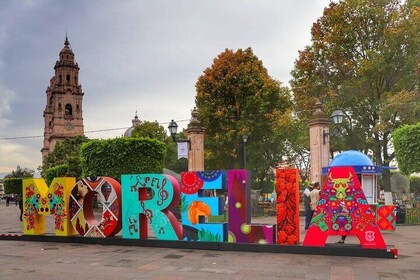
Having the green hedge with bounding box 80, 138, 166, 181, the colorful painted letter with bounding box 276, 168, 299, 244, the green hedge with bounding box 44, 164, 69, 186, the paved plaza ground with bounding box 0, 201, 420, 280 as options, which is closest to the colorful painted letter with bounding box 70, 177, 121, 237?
the paved plaza ground with bounding box 0, 201, 420, 280

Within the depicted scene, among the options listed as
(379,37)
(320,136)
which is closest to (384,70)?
(379,37)

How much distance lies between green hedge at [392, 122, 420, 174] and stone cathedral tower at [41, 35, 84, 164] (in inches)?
2851

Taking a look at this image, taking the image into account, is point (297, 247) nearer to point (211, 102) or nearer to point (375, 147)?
point (375, 147)

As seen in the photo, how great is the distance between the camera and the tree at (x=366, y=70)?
84.9 feet

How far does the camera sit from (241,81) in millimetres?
35312

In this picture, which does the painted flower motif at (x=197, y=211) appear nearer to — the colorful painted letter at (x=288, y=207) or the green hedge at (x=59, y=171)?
the colorful painted letter at (x=288, y=207)

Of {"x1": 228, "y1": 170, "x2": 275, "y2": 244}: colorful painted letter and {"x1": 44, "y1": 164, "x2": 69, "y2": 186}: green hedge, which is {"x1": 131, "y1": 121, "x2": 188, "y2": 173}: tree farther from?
{"x1": 228, "y1": 170, "x2": 275, "y2": 244}: colorful painted letter

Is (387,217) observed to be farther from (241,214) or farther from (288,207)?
Result: (241,214)

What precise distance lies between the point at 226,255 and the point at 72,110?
8170cm

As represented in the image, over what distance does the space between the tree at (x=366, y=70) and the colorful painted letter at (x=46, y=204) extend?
19657 mm

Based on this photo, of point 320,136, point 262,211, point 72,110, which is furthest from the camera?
point 72,110

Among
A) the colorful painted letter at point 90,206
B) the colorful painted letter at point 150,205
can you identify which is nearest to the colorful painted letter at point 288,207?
the colorful painted letter at point 150,205

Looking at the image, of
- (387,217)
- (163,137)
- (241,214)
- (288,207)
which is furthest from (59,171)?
(288,207)

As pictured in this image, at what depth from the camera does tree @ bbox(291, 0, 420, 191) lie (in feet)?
84.9
